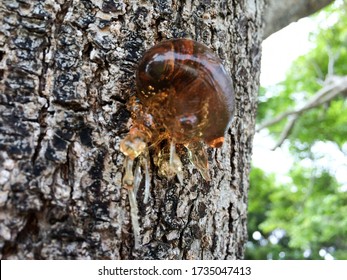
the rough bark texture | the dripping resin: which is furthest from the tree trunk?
the rough bark texture

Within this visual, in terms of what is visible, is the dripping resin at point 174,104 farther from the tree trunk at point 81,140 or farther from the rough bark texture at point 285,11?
the rough bark texture at point 285,11

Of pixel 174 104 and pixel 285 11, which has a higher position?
pixel 285 11

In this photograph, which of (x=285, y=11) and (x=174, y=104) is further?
(x=285, y=11)

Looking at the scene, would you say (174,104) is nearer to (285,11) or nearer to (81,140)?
(81,140)

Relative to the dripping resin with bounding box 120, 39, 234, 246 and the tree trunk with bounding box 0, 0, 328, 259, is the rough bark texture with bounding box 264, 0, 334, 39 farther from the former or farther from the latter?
the dripping resin with bounding box 120, 39, 234, 246

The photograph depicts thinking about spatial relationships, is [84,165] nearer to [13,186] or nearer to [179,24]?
[13,186]

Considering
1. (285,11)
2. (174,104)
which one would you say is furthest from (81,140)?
(285,11)
